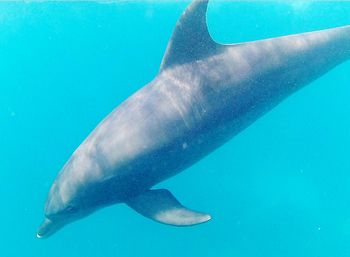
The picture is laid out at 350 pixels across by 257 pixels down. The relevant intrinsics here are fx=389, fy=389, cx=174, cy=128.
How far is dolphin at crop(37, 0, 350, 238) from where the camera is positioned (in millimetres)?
6707

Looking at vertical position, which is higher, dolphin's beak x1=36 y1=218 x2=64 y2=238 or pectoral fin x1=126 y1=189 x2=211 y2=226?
dolphin's beak x1=36 y1=218 x2=64 y2=238

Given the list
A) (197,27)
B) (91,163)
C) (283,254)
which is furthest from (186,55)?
(283,254)

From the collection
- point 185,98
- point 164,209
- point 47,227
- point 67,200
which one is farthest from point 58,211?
point 185,98

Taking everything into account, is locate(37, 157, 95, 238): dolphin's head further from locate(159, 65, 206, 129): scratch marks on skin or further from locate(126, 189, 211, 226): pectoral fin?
locate(159, 65, 206, 129): scratch marks on skin

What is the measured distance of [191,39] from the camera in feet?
21.9

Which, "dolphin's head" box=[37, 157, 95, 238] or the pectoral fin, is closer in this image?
the pectoral fin

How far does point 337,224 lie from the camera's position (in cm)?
1677

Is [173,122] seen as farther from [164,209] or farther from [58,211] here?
[58,211]

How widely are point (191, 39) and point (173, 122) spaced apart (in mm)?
1460

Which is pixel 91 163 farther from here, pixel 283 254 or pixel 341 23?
pixel 341 23

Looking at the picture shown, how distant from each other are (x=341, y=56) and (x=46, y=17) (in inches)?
612

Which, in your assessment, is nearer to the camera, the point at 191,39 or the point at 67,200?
the point at 191,39

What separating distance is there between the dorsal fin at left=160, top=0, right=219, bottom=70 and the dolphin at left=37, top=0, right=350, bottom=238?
16 mm

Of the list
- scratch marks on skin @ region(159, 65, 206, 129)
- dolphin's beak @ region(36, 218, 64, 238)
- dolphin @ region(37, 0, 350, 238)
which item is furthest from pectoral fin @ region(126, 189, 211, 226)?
dolphin's beak @ region(36, 218, 64, 238)
